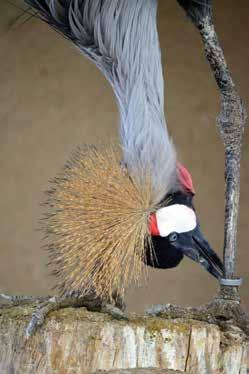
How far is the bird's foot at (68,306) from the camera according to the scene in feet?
3.24

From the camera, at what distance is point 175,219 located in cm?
102

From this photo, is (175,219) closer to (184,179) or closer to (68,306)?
(184,179)

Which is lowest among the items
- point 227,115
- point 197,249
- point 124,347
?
point 124,347

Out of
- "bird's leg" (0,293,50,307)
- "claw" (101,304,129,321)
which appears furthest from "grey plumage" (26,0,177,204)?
"bird's leg" (0,293,50,307)

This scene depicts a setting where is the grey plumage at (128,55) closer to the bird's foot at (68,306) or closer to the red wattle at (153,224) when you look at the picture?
the red wattle at (153,224)

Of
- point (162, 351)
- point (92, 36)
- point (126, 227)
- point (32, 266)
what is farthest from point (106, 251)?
point (32, 266)

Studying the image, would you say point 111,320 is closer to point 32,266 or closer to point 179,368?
point 179,368

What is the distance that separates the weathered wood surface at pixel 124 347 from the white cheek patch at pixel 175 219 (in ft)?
0.41

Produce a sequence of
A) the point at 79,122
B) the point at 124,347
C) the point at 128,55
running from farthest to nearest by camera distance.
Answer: the point at 79,122 < the point at 128,55 < the point at 124,347

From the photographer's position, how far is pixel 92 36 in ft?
3.50

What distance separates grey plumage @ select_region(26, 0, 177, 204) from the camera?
104 centimetres

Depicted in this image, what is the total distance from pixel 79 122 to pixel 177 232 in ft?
3.75

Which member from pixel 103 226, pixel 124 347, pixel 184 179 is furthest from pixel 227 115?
pixel 124 347

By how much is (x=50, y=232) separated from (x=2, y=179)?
1.14m
